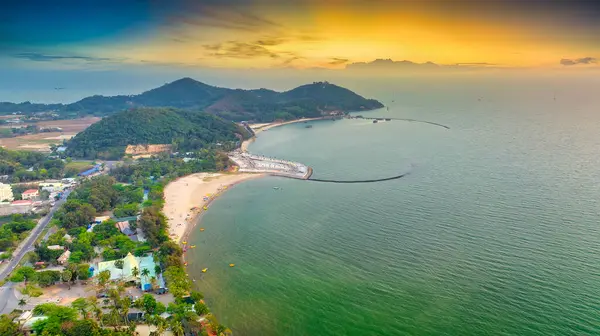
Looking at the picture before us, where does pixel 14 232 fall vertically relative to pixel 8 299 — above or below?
above

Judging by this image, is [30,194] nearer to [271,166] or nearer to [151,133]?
[271,166]

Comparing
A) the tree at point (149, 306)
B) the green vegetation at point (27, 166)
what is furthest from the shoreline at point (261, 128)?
the tree at point (149, 306)

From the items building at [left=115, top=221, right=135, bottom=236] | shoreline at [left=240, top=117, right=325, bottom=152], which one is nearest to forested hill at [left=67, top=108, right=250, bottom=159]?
shoreline at [left=240, top=117, right=325, bottom=152]

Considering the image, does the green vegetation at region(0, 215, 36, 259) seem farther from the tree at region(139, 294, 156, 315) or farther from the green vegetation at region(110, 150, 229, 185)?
the tree at region(139, 294, 156, 315)

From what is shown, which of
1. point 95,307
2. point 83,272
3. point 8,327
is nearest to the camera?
point 8,327

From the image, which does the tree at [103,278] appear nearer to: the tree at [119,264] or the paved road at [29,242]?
the tree at [119,264]

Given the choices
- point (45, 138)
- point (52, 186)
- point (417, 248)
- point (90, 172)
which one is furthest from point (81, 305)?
point (45, 138)
